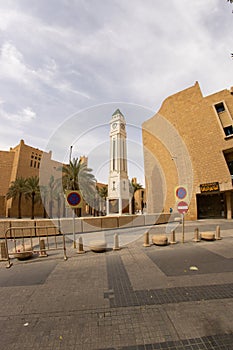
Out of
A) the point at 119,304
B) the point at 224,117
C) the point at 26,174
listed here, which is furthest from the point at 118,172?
the point at 119,304

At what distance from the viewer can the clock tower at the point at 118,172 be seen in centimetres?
3747

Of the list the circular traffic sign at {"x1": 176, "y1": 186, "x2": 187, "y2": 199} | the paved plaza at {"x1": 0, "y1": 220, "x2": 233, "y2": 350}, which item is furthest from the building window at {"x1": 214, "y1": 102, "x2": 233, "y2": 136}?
the paved plaza at {"x1": 0, "y1": 220, "x2": 233, "y2": 350}

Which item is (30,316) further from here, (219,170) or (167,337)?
(219,170)

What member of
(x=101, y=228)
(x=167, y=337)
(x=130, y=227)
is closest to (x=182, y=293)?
(x=167, y=337)

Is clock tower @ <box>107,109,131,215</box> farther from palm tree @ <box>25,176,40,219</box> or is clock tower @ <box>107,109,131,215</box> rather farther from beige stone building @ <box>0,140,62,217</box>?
beige stone building @ <box>0,140,62,217</box>

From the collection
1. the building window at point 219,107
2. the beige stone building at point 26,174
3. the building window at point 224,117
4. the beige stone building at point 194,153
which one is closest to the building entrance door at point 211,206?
the beige stone building at point 194,153

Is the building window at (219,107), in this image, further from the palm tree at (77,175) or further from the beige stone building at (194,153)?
the palm tree at (77,175)

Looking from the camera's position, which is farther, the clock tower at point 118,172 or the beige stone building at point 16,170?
the beige stone building at point 16,170

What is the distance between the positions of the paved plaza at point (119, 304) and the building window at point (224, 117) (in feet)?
78.0

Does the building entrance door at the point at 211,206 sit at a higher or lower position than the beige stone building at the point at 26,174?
lower

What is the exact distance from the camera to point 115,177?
1499 inches

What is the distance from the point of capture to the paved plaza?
2.97 meters

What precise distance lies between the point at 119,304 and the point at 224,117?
28.6 m

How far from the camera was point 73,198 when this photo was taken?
882 centimetres
